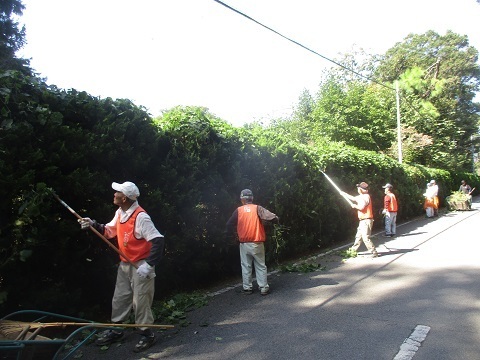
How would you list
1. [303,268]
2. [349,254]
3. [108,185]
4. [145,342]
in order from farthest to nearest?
[349,254] → [303,268] → [108,185] → [145,342]

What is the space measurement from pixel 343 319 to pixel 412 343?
3.31 ft

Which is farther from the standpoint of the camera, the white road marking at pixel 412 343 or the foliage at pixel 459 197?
the foliage at pixel 459 197

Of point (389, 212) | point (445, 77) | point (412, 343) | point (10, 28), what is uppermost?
point (445, 77)

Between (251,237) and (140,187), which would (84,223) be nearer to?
(140,187)

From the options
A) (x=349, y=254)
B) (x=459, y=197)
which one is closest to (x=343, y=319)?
(x=349, y=254)

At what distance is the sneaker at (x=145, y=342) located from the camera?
166 inches

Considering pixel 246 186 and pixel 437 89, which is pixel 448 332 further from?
pixel 437 89

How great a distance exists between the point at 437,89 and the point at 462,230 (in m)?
26.0

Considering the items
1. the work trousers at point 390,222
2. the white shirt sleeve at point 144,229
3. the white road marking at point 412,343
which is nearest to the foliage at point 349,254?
the work trousers at point 390,222

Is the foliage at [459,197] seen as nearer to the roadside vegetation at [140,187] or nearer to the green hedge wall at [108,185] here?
the roadside vegetation at [140,187]

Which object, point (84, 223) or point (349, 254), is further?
point (349, 254)

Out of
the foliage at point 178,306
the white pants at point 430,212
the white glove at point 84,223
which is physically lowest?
the foliage at point 178,306

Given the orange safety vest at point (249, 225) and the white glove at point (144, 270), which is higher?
the orange safety vest at point (249, 225)

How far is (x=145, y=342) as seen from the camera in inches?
168
